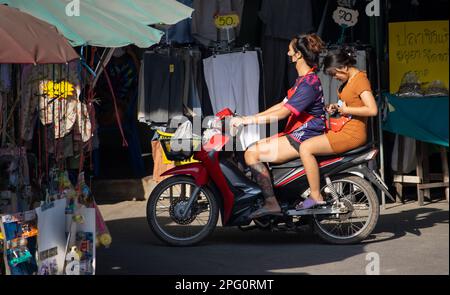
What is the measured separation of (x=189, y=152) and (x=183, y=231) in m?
0.78

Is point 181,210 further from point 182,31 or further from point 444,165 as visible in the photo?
point 444,165

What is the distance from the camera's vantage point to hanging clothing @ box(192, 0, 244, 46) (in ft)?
34.8

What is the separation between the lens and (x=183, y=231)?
8.45m

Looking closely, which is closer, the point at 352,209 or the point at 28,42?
the point at 28,42

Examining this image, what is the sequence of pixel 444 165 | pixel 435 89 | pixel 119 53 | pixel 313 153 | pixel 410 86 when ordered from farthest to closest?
pixel 119 53
pixel 444 165
pixel 410 86
pixel 435 89
pixel 313 153

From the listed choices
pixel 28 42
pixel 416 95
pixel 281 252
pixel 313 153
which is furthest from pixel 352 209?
pixel 28 42

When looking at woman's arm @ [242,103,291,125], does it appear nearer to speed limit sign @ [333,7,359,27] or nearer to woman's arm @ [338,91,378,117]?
woman's arm @ [338,91,378,117]

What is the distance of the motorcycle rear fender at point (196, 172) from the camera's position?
26.7ft

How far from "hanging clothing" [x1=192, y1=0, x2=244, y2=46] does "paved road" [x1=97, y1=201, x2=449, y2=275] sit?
95.5 inches

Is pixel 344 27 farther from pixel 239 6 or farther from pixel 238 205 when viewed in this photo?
pixel 238 205

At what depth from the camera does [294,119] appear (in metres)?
8.13

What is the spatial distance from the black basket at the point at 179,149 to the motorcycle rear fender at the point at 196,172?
0.09m

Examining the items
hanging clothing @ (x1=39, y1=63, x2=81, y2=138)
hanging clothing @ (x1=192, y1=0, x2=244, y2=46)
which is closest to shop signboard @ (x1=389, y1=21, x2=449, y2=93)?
hanging clothing @ (x1=192, y1=0, x2=244, y2=46)

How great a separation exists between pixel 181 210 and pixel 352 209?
152 centimetres
